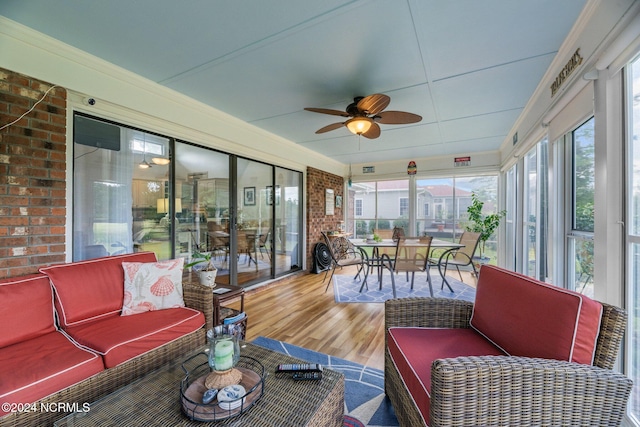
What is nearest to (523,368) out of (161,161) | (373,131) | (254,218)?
(373,131)

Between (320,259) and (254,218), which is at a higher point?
(254,218)

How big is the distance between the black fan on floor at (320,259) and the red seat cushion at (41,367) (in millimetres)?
4044

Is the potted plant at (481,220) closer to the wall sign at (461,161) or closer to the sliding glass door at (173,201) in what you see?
the wall sign at (461,161)

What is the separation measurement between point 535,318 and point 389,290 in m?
2.89

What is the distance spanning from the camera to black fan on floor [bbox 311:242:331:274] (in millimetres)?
5332

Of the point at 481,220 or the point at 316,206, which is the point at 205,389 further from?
the point at 481,220

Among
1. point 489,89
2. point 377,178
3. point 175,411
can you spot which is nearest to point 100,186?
point 175,411

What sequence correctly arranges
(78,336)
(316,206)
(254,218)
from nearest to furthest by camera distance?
(78,336) < (254,218) < (316,206)

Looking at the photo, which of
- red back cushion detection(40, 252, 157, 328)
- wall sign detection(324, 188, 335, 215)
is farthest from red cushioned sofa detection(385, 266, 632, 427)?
wall sign detection(324, 188, 335, 215)

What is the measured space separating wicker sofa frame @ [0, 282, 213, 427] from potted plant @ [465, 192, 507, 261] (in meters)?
4.93

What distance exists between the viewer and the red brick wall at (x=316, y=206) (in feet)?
17.2

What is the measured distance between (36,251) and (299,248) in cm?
377

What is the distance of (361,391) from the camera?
175 centimetres

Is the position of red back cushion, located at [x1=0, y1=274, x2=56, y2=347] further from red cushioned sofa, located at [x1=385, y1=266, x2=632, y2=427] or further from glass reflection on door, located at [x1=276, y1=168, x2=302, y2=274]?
glass reflection on door, located at [x1=276, y1=168, x2=302, y2=274]
